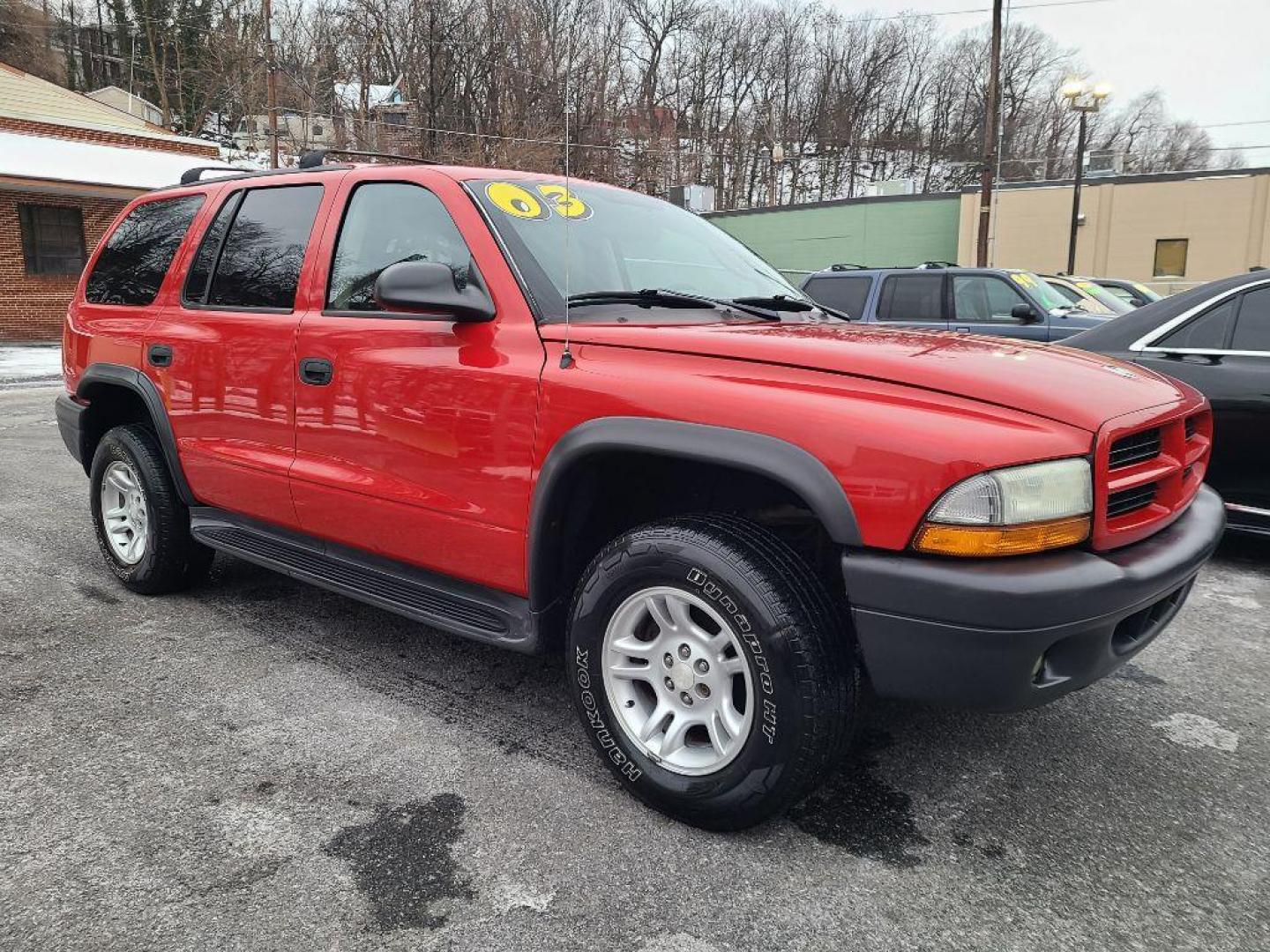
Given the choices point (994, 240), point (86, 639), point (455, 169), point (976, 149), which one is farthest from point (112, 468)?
point (976, 149)

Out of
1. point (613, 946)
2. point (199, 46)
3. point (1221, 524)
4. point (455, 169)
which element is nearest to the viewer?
point (613, 946)

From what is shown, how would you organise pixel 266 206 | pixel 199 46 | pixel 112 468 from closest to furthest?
pixel 266 206, pixel 112 468, pixel 199 46

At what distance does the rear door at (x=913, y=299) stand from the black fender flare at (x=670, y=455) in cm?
798

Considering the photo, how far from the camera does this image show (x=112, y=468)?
4.27 meters

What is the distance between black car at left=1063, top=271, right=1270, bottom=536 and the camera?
448cm

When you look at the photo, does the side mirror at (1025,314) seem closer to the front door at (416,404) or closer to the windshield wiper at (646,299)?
the windshield wiper at (646,299)

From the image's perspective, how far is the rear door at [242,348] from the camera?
131 inches

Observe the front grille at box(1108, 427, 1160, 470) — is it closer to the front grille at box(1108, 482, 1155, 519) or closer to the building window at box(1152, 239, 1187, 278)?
the front grille at box(1108, 482, 1155, 519)

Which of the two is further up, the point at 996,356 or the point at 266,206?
the point at 266,206

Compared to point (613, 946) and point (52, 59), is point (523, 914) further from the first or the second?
point (52, 59)

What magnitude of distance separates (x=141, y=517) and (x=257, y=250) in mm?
1454

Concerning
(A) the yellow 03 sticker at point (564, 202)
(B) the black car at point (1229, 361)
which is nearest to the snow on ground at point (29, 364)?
(A) the yellow 03 sticker at point (564, 202)

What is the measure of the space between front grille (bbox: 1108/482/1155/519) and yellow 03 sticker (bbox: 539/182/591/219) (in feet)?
6.07

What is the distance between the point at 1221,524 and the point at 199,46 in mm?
51925
